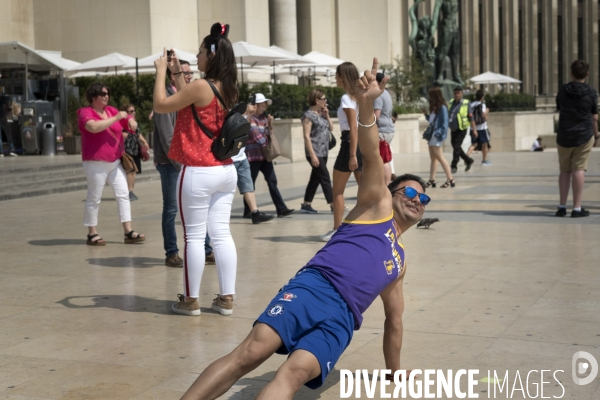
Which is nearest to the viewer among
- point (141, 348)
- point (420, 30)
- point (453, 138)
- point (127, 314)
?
point (141, 348)

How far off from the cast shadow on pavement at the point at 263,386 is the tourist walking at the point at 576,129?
6.56 m

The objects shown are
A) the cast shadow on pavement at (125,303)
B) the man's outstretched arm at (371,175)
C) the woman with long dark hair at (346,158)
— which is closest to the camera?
the man's outstretched arm at (371,175)

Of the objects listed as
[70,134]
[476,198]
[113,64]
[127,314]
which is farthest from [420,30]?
[127,314]

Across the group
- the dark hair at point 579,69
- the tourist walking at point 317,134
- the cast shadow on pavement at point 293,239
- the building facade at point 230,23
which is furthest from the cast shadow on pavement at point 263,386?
the building facade at point 230,23

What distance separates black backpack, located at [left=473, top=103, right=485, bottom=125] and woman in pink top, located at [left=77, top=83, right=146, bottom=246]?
13.1 m

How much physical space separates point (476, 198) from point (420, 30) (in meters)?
23.8

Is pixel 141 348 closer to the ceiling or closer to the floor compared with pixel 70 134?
closer to the floor

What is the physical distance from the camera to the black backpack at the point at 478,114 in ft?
69.0

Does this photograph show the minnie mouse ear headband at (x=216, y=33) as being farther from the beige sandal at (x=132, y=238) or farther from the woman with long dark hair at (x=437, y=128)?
the woman with long dark hair at (x=437, y=128)

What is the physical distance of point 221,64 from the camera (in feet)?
19.7

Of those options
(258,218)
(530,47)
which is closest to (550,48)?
(530,47)

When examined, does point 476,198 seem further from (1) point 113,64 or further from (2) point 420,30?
(2) point 420,30

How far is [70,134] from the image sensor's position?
2333 cm

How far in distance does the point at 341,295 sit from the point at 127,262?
4.75m
